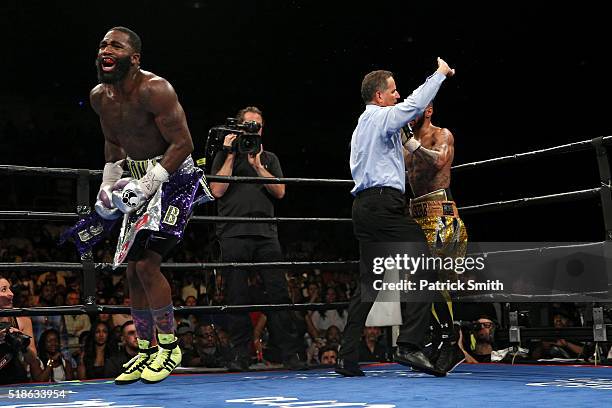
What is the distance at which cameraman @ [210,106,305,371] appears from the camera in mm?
3551

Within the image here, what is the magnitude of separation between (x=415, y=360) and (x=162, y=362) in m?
0.86

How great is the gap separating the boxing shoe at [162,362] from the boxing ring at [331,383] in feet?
0.15

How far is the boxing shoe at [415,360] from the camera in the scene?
2809 mm

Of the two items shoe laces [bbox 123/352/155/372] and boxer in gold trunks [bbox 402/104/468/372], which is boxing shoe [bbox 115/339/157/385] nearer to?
shoe laces [bbox 123/352/155/372]

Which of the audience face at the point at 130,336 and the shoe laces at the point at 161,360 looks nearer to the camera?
the shoe laces at the point at 161,360

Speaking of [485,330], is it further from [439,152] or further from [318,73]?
[318,73]

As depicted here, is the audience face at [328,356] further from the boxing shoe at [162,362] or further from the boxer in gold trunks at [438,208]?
the boxing shoe at [162,362]

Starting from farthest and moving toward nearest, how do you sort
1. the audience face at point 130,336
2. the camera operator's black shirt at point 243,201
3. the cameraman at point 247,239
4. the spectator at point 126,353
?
the audience face at point 130,336
the spectator at point 126,353
the camera operator's black shirt at point 243,201
the cameraman at point 247,239

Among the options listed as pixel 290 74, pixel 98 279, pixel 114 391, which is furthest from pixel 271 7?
pixel 114 391

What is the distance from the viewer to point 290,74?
8.74 m

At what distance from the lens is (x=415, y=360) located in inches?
111

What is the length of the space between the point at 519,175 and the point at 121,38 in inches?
316

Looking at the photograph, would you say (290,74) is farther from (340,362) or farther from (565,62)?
(340,362)

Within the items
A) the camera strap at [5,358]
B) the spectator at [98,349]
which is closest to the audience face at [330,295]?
the spectator at [98,349]
